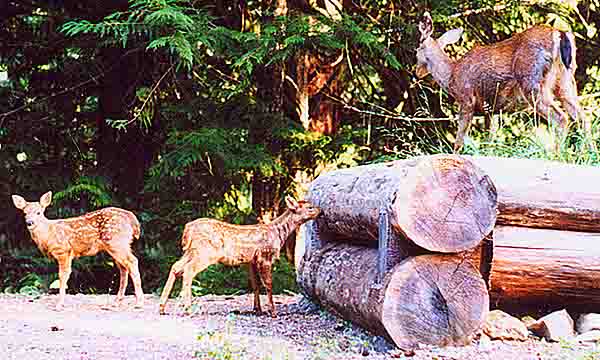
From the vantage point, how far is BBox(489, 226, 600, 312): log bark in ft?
21.0

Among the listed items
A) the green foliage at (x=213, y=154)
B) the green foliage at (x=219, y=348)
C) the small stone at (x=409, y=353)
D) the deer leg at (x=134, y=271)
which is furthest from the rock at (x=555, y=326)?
the green foliage at (x=213, y=154)

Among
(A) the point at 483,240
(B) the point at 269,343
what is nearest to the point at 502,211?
(A) the point at 483,240

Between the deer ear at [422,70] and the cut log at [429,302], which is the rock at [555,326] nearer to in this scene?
the cut log at [429,302]

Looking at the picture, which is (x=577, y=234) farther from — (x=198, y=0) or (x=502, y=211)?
(x=198, y=0)

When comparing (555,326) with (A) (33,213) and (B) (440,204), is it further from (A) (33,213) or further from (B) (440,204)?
(A) (33,213)

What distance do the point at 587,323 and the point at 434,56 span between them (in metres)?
3.40

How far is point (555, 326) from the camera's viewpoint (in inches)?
248

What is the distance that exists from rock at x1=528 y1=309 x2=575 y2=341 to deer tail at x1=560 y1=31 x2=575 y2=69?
2652 mm

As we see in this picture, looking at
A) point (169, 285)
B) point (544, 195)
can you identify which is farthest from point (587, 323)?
point (169, 285)

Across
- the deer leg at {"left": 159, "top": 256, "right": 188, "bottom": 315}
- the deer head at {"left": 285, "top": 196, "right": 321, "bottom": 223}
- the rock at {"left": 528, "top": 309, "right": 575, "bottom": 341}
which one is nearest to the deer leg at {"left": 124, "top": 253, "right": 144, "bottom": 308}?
the deer leg at {"left": 159, "top": 256, "right": 188, "bottom": 315}

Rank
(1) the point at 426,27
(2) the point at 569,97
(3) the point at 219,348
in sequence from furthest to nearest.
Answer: (1) the point at 426,27 → (2) the point at 569,97 → (3) the point at 219,348

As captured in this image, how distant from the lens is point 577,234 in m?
6.61

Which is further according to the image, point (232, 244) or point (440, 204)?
point (232, 244)

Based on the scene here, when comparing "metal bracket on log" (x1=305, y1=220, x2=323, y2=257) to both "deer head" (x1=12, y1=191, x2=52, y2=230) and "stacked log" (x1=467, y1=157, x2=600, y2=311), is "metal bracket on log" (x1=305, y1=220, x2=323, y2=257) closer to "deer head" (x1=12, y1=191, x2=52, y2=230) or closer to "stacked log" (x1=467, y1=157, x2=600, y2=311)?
"stacked log" (x1=467, y1=157, x2=600, y2=311)
